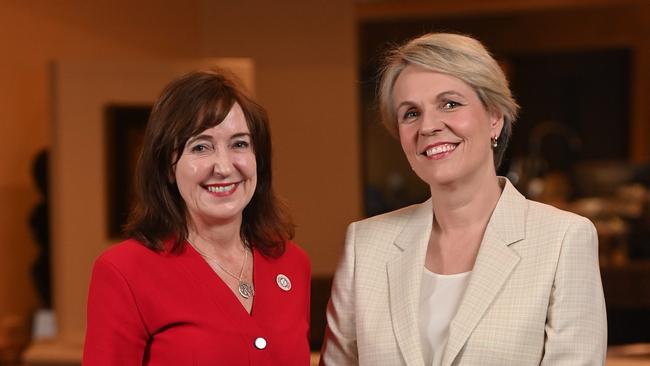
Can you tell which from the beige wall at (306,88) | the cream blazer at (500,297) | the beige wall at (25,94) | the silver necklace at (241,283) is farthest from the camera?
the beige wall at (306,88)

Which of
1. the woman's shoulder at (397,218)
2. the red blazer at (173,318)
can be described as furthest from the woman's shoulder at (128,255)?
the woman's shoulder at (397,218)

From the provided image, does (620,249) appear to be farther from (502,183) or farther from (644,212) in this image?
(502,183)

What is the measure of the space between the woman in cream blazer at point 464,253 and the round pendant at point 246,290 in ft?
0.71

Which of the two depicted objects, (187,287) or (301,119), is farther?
(301,119)

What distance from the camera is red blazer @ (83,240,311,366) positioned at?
1985mm

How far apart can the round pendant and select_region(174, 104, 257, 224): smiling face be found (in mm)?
163

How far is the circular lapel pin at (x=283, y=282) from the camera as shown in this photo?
229 cm

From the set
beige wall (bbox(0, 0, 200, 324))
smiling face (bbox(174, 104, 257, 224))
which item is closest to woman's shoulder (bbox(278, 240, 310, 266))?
smiling face (bbox(174, 104, 257, 224))

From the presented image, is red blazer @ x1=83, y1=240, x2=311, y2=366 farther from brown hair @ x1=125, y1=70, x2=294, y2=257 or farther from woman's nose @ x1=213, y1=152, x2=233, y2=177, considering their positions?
woman's nose @ x1=213, y1=152, x2=233, y2=177

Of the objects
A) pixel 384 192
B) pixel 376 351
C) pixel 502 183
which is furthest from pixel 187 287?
pixel 384 192

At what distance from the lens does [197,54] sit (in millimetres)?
6582

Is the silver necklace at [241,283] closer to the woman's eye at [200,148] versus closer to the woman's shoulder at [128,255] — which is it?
the woman's shoulder at [128,255]

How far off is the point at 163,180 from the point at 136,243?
15 centimetres

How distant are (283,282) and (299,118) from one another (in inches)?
170
